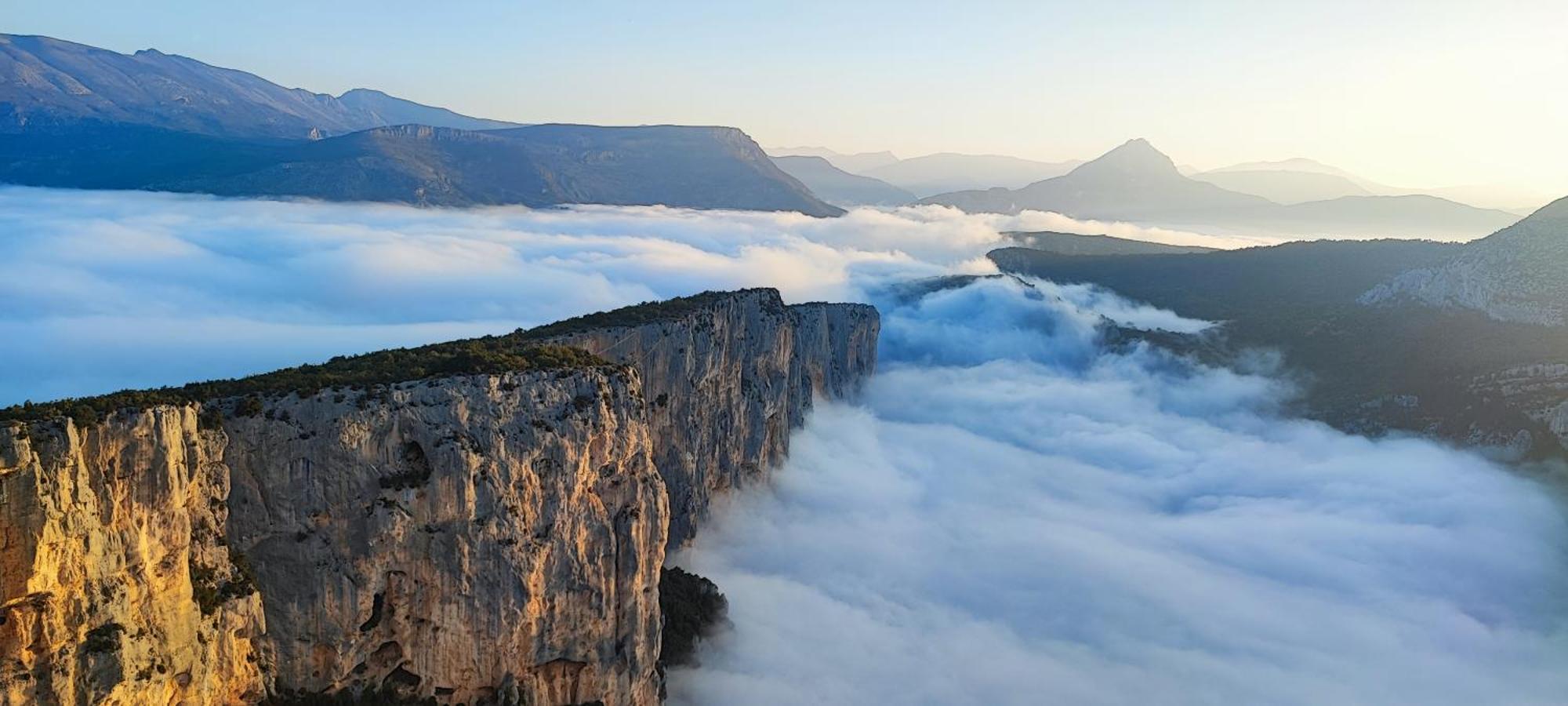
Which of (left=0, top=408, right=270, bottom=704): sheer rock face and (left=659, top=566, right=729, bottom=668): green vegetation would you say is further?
(left=659, top=566, right=729, bottom=668): green vegetation

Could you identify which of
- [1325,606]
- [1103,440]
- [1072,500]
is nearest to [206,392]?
[1325,606]

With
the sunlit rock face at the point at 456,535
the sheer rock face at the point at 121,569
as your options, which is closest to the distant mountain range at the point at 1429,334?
the sunlit rock face at the point at 456,535

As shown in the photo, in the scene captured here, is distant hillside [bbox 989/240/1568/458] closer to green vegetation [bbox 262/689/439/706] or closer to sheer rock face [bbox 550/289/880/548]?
sheer rock face [bbox 550/289/880/548]

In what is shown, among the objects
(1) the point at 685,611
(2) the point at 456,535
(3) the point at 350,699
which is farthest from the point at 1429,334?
(3) the point at 350,699

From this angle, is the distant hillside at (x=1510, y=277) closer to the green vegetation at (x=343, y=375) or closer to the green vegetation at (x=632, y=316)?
the green vegetation at (x=632, y=316)

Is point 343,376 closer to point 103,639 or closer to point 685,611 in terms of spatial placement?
point 103,639

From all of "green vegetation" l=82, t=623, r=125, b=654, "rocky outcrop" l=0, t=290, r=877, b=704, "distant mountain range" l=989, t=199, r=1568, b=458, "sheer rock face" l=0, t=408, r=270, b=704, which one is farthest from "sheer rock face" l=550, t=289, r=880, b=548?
"distant mountain range" l=989, t=199, r=1568, b=458
